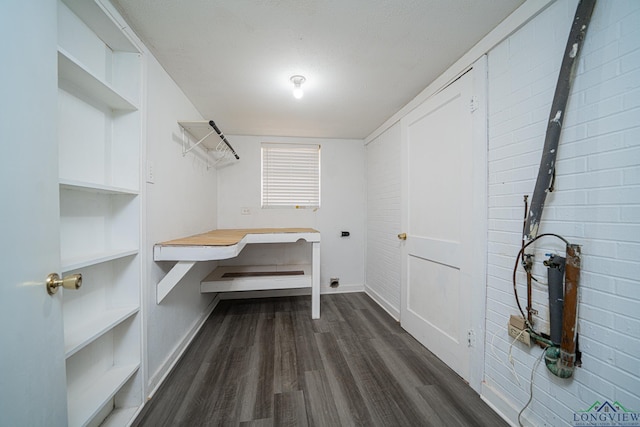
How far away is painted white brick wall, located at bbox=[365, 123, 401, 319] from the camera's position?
2.40 metres

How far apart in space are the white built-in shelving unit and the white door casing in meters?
2.05

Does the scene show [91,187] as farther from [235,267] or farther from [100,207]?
[235,267]

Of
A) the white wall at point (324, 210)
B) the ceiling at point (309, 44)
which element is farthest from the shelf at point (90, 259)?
the white wall at point (324, 210)

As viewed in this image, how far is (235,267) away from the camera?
2926 mm

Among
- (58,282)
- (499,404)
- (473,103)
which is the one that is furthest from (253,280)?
(473,103)

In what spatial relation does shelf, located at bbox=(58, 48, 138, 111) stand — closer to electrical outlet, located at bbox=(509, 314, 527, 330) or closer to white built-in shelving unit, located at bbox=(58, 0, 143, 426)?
white built-in shelving unit, located at bbox=(58, 0, 143, 426)

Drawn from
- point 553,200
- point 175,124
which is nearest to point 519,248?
point 553,200

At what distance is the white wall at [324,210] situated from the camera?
303cm

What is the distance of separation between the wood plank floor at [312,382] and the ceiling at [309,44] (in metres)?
2.20

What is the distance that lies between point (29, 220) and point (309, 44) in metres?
1.54

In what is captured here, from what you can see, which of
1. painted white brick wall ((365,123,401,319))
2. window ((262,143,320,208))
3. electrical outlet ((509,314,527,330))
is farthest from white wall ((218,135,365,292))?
electrical outlet ((509,314,527,330))

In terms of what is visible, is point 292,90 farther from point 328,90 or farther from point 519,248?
point 519,248

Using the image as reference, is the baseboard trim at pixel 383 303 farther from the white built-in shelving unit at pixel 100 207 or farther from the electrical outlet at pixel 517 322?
the white built-in shelving unit at pixel 100 207

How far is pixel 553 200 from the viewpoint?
1016mm
